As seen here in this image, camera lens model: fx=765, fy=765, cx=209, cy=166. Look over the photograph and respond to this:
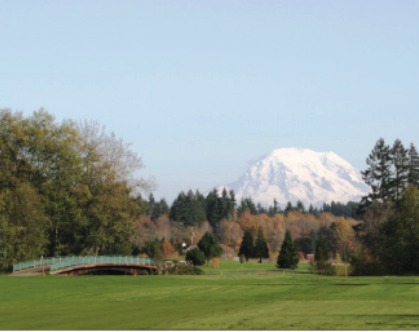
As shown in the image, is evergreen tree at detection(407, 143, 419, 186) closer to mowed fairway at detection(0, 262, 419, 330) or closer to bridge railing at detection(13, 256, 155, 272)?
bridge railing at detection(13, 256, 155, 272)

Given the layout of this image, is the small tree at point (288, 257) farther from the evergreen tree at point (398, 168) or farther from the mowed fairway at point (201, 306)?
the mowed fairway at point (201, 306)

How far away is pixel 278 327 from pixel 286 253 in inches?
2973

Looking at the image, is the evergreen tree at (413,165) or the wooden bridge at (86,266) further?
the evergreen tree at (413,165)

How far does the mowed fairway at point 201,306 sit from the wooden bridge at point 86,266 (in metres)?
→ 13.4

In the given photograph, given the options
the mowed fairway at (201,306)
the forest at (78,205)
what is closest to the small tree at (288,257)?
the forest at (78,205)

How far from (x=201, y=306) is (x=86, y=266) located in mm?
41209

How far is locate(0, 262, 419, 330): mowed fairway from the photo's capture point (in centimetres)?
2853

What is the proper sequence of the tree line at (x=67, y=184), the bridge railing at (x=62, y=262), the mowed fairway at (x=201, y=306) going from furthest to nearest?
the tree line at (x=67, y=184) → the bridge railing at (x=62, y=262) → the mowed fairway at (x=201, y=306)

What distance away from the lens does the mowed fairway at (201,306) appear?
2853cm

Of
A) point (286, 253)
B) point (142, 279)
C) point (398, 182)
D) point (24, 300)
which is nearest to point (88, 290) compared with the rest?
point (24, 300)

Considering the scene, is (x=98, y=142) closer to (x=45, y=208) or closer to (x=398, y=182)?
(x=45, y=208)

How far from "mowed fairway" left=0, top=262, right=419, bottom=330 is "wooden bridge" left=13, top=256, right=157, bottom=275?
13.4 m

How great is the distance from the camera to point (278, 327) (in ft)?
87.6

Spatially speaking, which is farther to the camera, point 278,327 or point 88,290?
point 88,290
